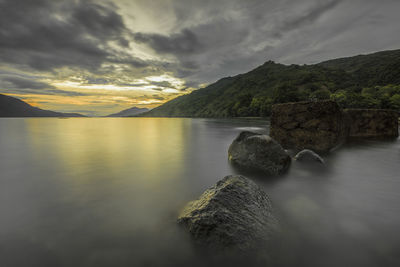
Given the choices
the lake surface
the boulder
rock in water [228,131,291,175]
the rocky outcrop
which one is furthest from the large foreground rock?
the rocky outcrop

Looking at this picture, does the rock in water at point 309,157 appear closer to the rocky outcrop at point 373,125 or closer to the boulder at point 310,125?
the boulder at point 310,125

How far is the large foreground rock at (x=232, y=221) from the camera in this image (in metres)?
2.48

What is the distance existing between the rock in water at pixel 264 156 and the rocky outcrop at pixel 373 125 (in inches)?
548

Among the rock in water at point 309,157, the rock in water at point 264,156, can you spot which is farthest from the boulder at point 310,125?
the rock in water at point 264,156

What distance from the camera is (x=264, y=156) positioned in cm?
612

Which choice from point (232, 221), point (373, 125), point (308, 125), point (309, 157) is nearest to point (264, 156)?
point (309, 157)

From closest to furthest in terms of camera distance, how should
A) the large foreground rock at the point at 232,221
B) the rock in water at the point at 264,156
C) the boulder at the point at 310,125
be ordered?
the large foreground rock at the point at 232,221
the rock in water at the point at 264,156
the boulder at the point at 310,125

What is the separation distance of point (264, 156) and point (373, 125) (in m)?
16.8

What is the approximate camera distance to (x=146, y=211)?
12.6ft

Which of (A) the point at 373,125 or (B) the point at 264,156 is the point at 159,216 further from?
(A) the point at 373,125

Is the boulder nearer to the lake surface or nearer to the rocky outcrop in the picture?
the lake surface

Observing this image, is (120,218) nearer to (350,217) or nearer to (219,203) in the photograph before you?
(219,203)

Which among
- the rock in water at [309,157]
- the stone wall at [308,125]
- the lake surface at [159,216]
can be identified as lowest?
the lake surface at [159,216]

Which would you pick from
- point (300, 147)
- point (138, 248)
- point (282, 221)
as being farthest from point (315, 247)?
point (300, 147)
